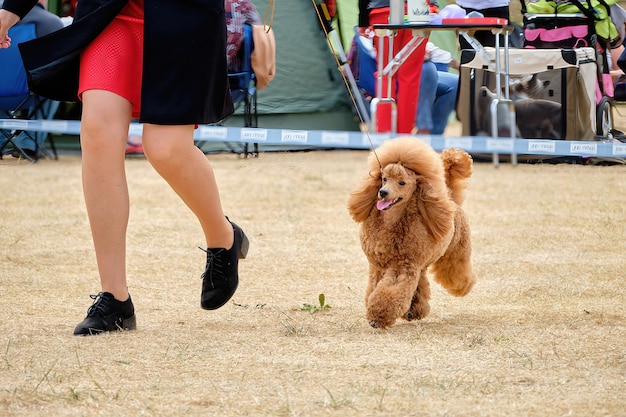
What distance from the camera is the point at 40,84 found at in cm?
307

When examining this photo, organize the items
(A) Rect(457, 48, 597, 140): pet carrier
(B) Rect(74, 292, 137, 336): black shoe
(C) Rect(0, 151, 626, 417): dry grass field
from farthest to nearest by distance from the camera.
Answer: (A) Rect(457, 48, 597, 140): pet carrier
(B) Rect(74, 292, 137, 336): black shoe
(C) Rect(0, 151, 626, 417): dry grass field

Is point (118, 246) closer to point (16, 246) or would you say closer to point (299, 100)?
point (16, 246)

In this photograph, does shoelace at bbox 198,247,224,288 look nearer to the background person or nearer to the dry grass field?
the dry grass field

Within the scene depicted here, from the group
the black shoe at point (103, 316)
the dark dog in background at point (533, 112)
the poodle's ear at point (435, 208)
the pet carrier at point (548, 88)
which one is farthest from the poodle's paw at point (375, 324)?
the dark dog in background at point (533, 112)

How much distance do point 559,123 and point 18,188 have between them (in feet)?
A: 13.0

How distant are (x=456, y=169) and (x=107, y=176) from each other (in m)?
1.34

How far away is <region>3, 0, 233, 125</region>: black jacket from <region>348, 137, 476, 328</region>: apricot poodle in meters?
0.66

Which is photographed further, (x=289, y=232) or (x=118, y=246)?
(x=289, y=232)

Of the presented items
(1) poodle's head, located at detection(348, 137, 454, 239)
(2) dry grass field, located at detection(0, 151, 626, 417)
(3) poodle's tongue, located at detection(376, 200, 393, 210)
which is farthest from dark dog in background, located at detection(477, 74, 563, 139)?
(3) poodle's tongue, located at detection(376, 200, 393, 210)

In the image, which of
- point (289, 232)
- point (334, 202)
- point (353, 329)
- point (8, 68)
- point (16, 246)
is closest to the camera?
point (353, 329)

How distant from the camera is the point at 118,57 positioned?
2920mm

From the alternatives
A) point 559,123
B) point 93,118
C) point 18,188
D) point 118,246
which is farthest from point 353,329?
point 18,188

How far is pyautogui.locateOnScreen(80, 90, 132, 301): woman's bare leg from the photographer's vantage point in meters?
2.92

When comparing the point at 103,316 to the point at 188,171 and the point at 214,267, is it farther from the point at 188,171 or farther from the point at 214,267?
the point at 188,171
